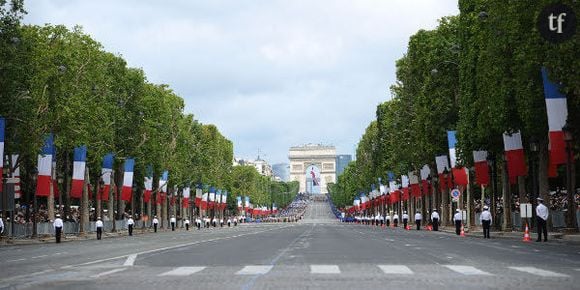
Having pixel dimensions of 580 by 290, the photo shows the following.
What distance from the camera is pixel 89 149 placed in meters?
71.8

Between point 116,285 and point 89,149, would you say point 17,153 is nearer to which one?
point 89,149

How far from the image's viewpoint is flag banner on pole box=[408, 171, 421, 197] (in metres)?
96.5

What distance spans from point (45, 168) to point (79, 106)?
21.9ft

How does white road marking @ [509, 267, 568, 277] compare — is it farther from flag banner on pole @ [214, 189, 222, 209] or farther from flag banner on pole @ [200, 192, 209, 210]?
flag banner on pole @ [214, 189, 222, 209]

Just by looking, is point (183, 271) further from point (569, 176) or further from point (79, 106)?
point (79, 106)

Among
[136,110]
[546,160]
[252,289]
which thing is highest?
[136,110]

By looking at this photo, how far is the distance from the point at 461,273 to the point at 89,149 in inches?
2114

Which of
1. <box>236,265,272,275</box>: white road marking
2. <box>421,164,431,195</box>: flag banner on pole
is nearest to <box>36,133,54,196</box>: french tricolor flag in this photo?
<box>421,164,431,195</box>: flag banner on pole

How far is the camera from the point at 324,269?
2288 centimetres

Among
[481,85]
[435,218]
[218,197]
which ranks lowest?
[435,218]

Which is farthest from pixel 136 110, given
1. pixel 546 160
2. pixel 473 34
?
pixel 546 160

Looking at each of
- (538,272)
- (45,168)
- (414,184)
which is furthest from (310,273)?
(414,184)

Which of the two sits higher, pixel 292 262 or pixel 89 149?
pixel 89 149

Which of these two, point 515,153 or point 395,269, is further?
A: point 515,153
